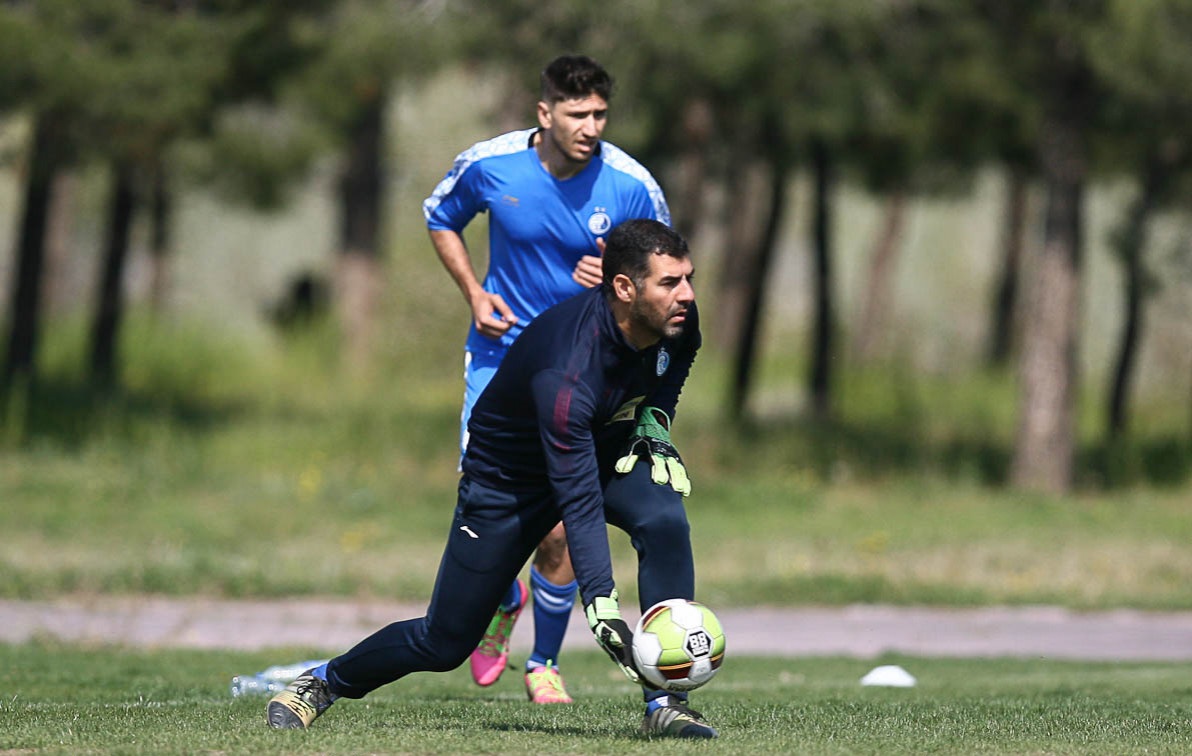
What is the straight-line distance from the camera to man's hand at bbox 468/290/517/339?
7824 mm

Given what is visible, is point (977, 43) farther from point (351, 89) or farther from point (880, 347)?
point (880, 347)

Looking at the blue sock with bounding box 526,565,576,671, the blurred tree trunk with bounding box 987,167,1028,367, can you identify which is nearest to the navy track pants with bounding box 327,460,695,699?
the blue sock with bounding box 526,565,576,671

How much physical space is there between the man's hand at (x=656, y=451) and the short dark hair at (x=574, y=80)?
1775mm

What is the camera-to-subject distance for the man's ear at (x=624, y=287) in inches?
235

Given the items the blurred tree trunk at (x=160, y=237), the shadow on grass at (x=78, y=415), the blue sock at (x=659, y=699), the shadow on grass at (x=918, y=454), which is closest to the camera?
the blue sock at (x=659, y=699)

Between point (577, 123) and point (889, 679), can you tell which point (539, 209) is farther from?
point (889, 679)

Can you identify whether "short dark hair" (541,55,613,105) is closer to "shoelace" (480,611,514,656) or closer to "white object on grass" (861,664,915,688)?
"shoelace" (480,611,514,656)

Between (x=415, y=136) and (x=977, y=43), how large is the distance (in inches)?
621

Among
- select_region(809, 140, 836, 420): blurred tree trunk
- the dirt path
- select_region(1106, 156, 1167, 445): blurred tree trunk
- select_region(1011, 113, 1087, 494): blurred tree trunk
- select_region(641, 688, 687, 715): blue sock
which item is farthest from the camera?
select_region(809, 140, 836, 420): blurred tree trunk

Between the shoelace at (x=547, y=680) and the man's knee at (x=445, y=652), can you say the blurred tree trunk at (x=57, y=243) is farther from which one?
the man's knee at (x=445, y=652)

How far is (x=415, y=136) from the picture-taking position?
106 feet

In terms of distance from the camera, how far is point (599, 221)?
25.8 feet

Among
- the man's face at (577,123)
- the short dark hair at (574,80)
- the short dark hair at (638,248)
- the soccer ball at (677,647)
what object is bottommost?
the soccer ball at (677,647)

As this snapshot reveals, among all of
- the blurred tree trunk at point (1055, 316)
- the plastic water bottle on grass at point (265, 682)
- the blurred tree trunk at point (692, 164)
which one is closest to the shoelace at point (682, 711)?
the plastic water bottle on grass at point (265, 682)
